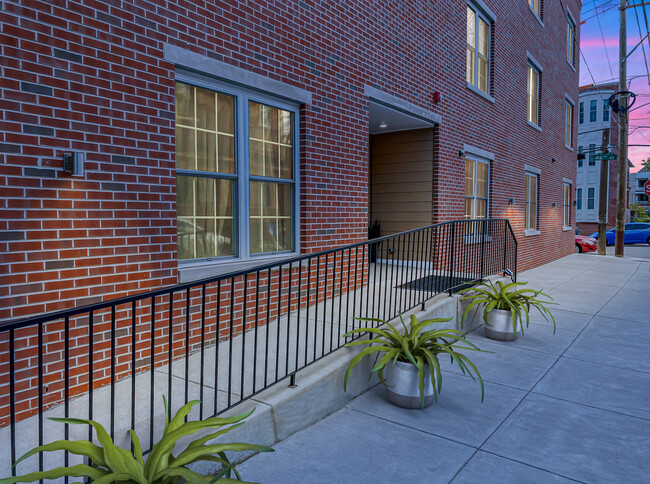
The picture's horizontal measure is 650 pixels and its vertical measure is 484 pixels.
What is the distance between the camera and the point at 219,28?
4.13 meters

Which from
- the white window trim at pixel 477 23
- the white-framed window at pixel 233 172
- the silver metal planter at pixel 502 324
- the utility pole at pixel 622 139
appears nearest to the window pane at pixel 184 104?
the white-framed window at pixel 233 172

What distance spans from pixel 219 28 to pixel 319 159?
5.87ft

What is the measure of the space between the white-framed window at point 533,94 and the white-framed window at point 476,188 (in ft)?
11.0

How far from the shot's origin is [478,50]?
360 inches

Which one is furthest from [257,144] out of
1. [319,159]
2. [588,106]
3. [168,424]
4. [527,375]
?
[588,106]

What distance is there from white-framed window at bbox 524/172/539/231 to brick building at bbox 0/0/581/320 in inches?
165

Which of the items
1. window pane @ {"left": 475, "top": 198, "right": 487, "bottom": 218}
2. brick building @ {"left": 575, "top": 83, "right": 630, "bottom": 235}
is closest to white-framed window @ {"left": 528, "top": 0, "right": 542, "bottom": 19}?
window pane @ {"left": 475, "top": 198, "right": 487, "bottom": 218}

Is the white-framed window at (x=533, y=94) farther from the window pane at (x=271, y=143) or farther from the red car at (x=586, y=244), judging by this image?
the red car at (x=586, y=244)

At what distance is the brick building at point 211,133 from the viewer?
2.99 metres

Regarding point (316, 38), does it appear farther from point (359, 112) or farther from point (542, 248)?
point (542, 248)

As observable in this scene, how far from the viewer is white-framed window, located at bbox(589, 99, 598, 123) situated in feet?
117

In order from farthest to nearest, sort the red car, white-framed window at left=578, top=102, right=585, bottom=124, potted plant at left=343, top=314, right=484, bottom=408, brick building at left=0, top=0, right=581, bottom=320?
white-framed window at left=578, top=102, right=585, bottom=124, the red car, potted plant at left=343, top=314, right=484, bottom=408, brick building at left=0, top=0, right=581, bottom=320

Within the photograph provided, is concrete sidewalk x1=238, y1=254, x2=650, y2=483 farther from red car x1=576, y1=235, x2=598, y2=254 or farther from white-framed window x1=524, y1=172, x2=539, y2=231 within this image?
red car x1=576, y1=235, x2=598, y2=254

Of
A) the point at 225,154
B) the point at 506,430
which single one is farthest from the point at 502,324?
the point at 225,154
